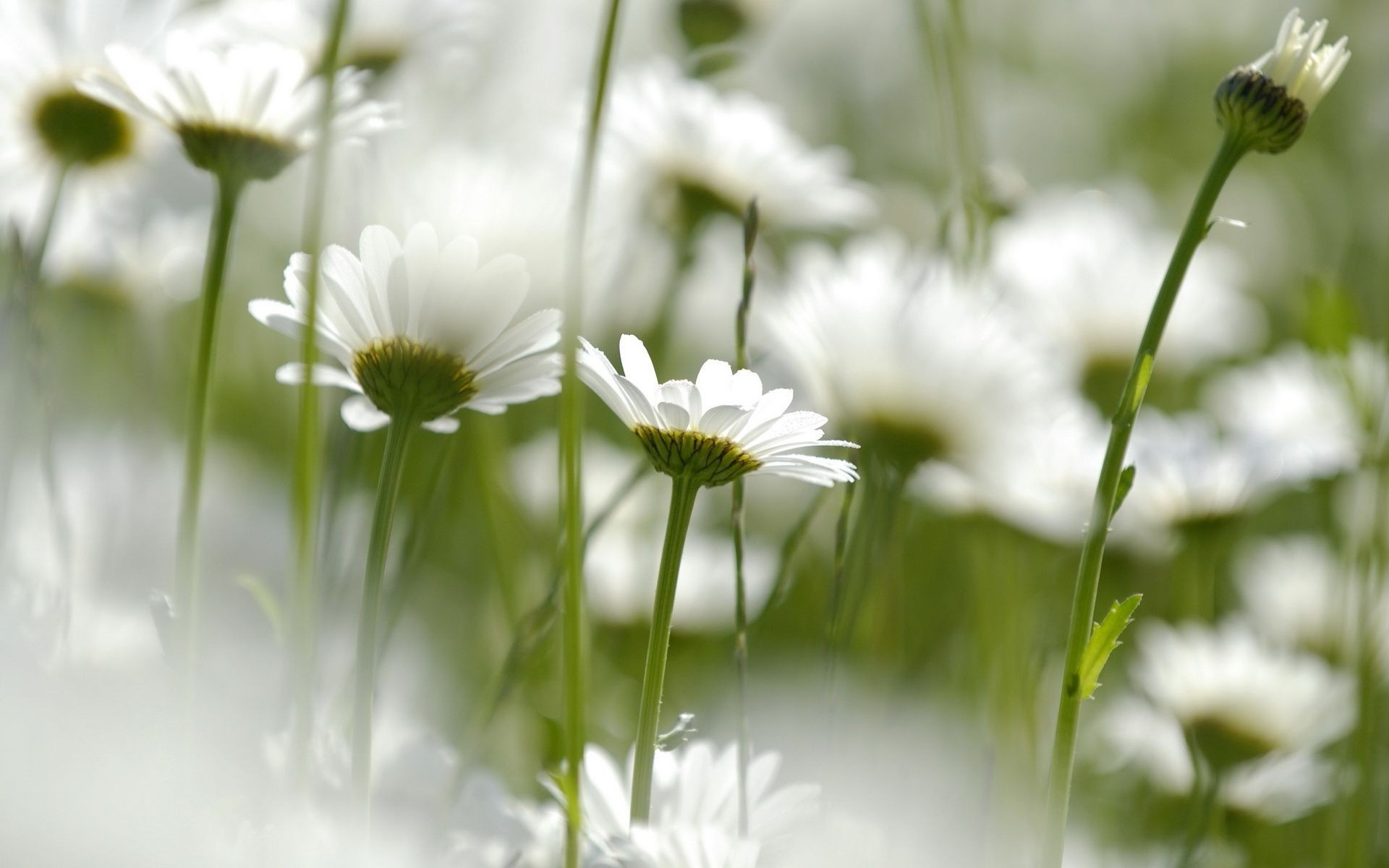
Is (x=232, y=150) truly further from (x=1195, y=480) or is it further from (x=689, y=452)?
(x=1195, y=480)

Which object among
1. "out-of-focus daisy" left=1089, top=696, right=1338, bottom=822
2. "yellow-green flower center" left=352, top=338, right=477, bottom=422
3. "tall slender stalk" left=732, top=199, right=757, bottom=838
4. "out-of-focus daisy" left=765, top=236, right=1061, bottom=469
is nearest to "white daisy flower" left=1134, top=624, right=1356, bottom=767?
"out-of-focus daisy" left=1089, top=696, right=1338, bottom=822

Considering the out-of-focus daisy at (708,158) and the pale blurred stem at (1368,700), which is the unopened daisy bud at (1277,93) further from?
the out-of-focus daisy at (708,158)

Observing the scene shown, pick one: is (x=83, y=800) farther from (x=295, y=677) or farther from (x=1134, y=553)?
(x=1134, y=553)

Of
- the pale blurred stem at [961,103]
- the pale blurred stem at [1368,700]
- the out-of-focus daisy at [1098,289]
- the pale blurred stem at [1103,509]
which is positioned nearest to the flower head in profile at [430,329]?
the pale blurred stem at [1103,509]

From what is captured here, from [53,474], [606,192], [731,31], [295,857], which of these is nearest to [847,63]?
[731,31]

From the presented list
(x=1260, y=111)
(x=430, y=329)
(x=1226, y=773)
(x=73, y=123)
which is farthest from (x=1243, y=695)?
(x=73, y=123)
